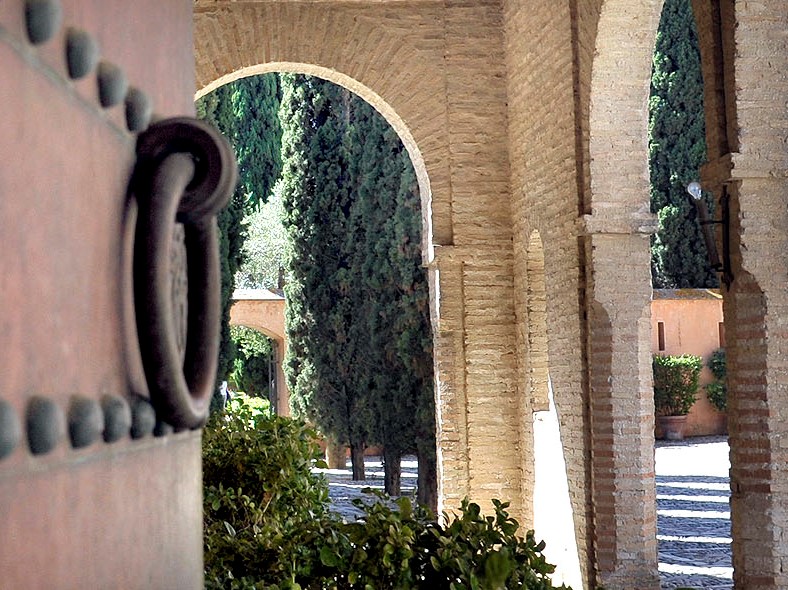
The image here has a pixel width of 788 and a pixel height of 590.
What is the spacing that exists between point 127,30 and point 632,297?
23.8 ft

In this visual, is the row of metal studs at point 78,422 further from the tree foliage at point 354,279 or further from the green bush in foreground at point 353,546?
the tree foliage at point 354,279

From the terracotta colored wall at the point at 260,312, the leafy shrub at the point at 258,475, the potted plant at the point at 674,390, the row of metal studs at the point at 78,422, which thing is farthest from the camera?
the potted plant at the point at 674,390

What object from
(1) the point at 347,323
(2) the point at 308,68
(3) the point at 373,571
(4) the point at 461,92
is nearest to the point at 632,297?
(4) the point at 461,92

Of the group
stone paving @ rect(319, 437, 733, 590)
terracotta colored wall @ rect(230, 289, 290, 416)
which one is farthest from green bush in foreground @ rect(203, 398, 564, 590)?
terracotta colored wall @ rect(230, 289, 290, 416)

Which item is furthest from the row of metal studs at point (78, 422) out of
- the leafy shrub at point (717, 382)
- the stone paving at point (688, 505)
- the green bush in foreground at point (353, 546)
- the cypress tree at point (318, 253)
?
the leafy shrub at point (717, 382)

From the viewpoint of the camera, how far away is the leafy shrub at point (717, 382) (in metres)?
22.1

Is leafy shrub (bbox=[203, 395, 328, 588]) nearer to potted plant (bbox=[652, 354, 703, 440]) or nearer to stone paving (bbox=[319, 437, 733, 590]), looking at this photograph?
stone paving (bbox=[319, 437, 733, 590])

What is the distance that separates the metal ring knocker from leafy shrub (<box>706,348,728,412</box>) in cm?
2208

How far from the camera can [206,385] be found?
Result: 876 millimetres

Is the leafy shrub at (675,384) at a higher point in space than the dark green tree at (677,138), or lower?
lower

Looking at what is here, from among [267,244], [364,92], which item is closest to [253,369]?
[267,244]

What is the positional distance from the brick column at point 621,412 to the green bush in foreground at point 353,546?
3112 millimetres

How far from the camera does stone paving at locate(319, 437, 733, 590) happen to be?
9.73m

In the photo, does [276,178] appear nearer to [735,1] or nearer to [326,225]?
[326,225]
